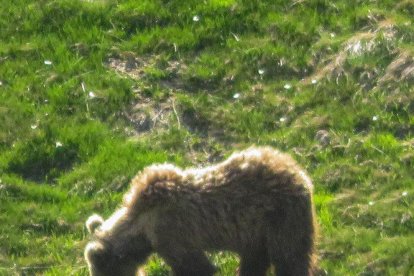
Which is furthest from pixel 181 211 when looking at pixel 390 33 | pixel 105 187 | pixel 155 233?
pixel 390 33

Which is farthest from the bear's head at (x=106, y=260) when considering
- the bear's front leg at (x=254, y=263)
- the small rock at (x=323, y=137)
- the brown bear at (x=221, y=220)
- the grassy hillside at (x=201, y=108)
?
the small rock at (x=323, y=137)

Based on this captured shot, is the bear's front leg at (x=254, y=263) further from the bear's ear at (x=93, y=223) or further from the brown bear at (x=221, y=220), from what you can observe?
the bear's ear at (x=93, y=223)

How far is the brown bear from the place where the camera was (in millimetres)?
10172

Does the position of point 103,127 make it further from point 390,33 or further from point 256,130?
point 390,33

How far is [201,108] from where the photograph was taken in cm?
1325

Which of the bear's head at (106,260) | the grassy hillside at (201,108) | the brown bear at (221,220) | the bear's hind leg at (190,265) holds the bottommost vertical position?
the grassy hillside at (201,108)

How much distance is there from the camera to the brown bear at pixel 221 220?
10.2 meters

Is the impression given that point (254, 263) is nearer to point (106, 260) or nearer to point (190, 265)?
point (190, 265)

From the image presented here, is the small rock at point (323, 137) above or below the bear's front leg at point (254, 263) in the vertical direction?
below

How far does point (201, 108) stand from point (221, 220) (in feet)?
10.2

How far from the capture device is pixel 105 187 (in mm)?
12242

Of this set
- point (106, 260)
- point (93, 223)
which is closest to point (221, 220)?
point (106, 260)

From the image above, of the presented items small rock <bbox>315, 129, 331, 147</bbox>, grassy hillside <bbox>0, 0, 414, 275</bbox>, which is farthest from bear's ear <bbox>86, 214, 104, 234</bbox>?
small rock <bbox>315, 129, 331, 147</bbox>

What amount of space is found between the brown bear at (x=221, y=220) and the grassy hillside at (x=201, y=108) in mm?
573
